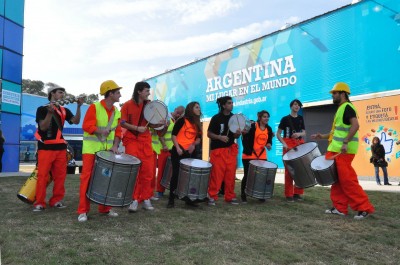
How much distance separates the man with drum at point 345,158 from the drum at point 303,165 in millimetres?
580

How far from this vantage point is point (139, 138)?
5.52m

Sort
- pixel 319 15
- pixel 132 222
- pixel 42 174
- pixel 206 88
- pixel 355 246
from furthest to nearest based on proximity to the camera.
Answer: pixel 206 88, pixel 319 15, pixel 42 174, pixel 132 222, pixel 355 246

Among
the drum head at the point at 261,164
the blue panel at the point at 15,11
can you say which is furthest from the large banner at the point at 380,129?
the blue panel at the point at 15,11

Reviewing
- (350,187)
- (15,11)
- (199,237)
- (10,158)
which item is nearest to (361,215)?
(350,187)

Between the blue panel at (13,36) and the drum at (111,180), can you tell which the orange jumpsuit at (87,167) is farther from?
the blue panel at (13,36)

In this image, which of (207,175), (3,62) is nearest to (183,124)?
(207,175)

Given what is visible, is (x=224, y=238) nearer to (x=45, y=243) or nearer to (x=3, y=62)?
(x=45, y=243)

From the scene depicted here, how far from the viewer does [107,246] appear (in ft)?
12.2

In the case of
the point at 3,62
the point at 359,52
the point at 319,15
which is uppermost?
the point at 319,15

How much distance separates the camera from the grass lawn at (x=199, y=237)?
3.51m

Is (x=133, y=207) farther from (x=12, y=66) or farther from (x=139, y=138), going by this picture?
(x=12, y=66)

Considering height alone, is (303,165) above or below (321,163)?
below

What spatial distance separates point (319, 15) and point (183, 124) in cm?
1402

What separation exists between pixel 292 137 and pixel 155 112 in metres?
3.07
